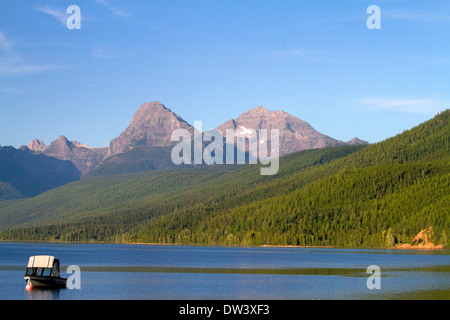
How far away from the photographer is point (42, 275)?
97188mm

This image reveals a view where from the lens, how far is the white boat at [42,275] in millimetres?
96062

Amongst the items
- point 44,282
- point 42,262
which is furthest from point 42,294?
point 42,262

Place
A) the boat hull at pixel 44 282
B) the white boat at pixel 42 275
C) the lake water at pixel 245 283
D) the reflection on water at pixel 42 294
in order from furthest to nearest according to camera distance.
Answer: the white boat at pixel 42 275 < the boat hull at pixel 44 282 < the lake water at pixel 245 283 < the reflection on water at pixel 42 294

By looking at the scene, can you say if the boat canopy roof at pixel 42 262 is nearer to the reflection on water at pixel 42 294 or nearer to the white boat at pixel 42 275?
the white boat at pixel 42 275

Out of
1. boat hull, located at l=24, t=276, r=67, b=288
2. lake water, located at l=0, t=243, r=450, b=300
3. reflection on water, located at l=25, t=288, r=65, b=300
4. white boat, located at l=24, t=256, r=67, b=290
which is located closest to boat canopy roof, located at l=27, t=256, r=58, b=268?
white boat, located at l=24, t=256, r=67, b=290

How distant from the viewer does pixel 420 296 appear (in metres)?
88.6

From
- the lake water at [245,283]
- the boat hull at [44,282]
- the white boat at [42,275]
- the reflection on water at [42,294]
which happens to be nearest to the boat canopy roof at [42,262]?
the white boat at [42,275]

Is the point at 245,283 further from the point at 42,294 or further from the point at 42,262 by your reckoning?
the point at 42,294

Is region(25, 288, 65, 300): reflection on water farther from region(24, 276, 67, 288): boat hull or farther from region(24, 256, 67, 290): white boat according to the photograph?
region(24, 256, 67, 290): white boat

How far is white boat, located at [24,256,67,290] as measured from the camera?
96.1 meters
